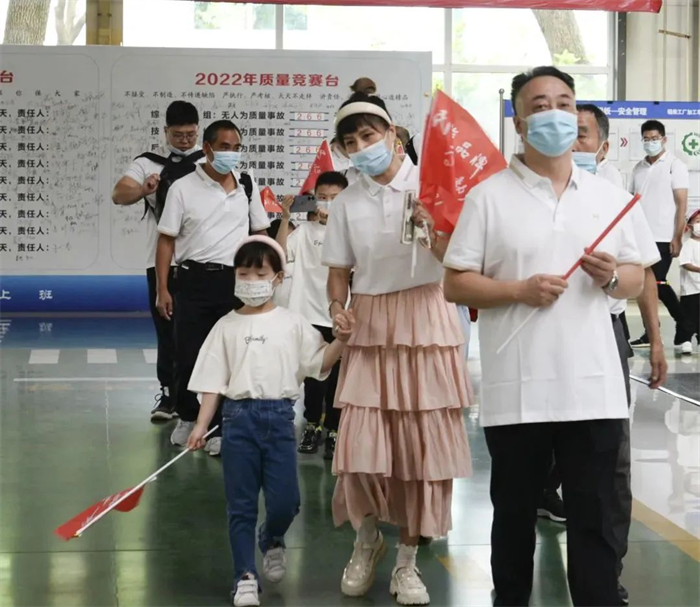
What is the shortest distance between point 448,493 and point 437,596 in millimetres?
323

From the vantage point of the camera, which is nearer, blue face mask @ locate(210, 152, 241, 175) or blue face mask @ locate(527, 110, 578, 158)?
blue face mask @ locate(527, 110, 578, 158)

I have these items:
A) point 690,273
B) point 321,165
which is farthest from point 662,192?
point 321,165

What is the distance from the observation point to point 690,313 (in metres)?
9.32

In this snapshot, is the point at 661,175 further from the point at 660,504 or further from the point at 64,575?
the point at 64,575

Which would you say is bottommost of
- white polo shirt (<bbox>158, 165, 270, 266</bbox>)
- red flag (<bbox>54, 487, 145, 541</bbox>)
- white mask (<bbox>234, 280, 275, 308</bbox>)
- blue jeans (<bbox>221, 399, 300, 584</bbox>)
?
red flag (<bbox>54, 487, 145, 541</bbox>)

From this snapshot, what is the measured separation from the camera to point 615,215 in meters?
2.85

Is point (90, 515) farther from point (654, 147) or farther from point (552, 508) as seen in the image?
point (654, 147)

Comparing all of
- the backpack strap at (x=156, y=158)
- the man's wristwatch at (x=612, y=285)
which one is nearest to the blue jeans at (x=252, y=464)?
the man's wristwatch at (x=612, y=285)

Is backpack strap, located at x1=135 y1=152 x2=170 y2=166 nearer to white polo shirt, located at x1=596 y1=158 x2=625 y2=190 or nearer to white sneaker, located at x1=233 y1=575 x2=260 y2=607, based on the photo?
white polo shirt, located at x1=596 y1=158 x2=625 y2=190

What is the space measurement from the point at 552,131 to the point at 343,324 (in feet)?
3.35

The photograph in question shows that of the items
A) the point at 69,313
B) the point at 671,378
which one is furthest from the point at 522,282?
the point at 69,313

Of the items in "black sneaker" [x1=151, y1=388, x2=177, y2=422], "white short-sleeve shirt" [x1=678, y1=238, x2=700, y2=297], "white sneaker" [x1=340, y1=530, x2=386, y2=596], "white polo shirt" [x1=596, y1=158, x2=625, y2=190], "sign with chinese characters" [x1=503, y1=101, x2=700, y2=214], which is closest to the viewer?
"white sneaker" [x1=340, y1=530, x2=386, y2=596]

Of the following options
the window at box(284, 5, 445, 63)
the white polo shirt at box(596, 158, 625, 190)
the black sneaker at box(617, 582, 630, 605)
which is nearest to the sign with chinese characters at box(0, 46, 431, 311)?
the window at box(284, 5, 445, 63)

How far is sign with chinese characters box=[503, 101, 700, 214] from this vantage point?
11555 millimetres
